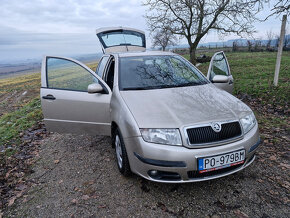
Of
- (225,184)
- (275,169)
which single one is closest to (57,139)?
(225,184)

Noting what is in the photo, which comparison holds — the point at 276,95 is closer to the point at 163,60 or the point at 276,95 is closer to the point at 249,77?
the point at 249,77

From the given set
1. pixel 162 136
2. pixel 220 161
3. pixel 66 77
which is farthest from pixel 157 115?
pixel 66 77

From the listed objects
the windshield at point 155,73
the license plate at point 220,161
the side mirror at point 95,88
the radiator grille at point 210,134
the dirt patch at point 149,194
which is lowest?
the dirt patch at point 149,194

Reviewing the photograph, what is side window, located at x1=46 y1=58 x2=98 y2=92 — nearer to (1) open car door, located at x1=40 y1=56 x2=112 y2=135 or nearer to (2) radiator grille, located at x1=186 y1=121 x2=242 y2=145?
(1) open car door, located at x1=40 y1=56 x2=112 y2=135

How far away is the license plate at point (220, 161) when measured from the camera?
6.95 ft

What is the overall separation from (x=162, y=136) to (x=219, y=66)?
8.85 feet

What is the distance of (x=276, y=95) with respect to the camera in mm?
5848

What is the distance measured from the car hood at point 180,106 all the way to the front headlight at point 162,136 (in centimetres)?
5

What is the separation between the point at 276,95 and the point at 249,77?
2694mm

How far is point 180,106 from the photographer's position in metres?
2.49

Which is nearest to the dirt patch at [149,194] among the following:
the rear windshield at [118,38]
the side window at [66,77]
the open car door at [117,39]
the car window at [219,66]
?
the side window at [66,77]

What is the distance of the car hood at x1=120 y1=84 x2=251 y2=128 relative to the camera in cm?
Answer: 225

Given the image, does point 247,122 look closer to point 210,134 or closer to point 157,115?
point 210,134

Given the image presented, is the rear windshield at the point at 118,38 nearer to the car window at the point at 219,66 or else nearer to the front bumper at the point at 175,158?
the car window at the point at 219,66
